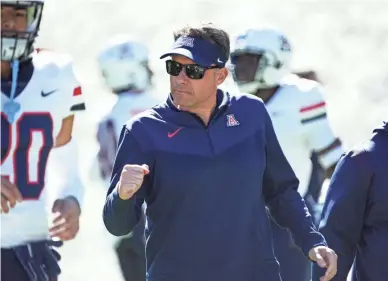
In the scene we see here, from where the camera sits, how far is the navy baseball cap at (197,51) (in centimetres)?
500

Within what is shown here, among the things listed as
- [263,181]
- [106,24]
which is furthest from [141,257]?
[106,24]

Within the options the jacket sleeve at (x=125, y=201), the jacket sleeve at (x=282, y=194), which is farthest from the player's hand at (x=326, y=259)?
the jacket sleeve at (x=125, y=201)

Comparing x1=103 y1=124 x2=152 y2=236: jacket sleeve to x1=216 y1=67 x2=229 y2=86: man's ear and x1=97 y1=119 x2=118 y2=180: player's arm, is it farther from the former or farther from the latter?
x1=97 y1=119 x2=118 y2=180: player's arm

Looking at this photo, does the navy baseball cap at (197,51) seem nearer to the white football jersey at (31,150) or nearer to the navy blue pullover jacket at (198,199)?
the navy blue pullover jacket at (198,199)

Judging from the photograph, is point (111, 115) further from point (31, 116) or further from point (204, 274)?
point (204, 274)

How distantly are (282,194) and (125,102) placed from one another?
134 inches

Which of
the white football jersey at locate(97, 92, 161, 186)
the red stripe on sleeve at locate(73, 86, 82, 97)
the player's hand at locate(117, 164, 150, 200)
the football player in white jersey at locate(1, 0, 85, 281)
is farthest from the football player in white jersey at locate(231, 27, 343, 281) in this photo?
the player's hand at locate(117, 164, 150, 200)

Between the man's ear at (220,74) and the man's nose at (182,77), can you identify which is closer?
the man's nose at (182,77)

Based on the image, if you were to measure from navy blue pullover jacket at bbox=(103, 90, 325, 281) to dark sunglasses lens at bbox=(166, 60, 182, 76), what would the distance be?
120mm

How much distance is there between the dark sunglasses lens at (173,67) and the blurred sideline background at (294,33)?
30.5 ft

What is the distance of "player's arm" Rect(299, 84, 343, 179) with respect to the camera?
757 centimetres

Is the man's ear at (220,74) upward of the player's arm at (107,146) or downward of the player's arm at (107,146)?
upward

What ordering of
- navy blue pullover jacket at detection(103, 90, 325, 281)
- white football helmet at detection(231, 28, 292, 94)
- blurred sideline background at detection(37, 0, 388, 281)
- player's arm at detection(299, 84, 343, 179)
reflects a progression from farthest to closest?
1. blurred sideline background at detection(37, 0, 388, 281)
2. white football helmet at detection(231, 28, 292, 94)
3. player's arm at detection(299, 84, 343, 179)
4. navy blue pullover jacket at detection(103, 90, 325, 281)

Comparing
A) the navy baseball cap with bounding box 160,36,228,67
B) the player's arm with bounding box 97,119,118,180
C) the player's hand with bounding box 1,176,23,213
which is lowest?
the player's arm with bounding box 97,119,118,180
